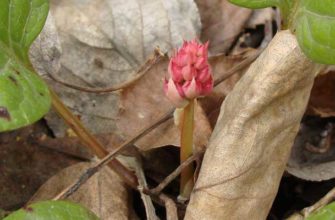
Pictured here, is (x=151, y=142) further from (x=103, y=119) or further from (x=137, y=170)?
(x=103, y=119)

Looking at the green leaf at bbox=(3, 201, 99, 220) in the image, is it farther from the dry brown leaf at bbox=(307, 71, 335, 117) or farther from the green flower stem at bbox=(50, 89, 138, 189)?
the dry brown leaf at bbox=(307, 71, 335, 117)

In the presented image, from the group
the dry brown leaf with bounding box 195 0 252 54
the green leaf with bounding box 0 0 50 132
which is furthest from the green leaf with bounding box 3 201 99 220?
the dry brown leaf with bounding box 195 0 252 54

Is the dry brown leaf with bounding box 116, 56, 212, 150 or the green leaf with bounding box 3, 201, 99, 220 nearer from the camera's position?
the green leaf with bounding box 3, 201, 99, 220

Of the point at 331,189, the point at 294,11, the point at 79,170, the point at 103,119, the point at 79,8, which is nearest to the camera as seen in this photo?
the point at 294,11

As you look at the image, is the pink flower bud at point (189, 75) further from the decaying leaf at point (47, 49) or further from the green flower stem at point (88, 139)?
the decaying leaf at point (47, 49)

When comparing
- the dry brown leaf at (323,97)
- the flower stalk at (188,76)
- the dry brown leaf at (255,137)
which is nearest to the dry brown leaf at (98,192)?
the dry brown leaf at (255,137)

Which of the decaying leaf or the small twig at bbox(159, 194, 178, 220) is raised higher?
the decaying leaf

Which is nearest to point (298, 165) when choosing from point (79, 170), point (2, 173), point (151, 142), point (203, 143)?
point (203, 143)
